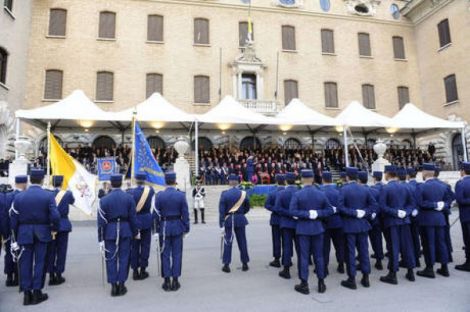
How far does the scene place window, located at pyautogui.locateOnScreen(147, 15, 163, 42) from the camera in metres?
24.9

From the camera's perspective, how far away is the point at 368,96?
1093 inches

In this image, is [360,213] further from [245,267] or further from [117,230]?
[117,230]

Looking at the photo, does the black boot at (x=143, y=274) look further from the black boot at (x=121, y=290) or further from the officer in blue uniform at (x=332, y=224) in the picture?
the officer in blue uniform at (x=332, y=224)

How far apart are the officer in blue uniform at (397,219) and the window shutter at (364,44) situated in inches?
992

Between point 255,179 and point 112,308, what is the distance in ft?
44.4

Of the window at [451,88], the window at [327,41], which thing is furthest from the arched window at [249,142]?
the window at [451,88]

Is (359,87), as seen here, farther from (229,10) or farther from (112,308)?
(112,308)

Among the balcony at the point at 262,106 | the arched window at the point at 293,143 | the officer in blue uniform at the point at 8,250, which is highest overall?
the balcony at the point at 262,106

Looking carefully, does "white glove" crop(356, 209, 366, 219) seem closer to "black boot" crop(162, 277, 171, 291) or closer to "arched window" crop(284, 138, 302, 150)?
"black boot" crop(162, 277, 171, 291)

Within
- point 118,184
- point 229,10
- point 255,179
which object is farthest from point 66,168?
point 229,10

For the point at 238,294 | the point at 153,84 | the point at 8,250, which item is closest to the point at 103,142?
the point at 153,84

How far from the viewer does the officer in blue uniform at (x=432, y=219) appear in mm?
6238

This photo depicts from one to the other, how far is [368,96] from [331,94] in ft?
11.1

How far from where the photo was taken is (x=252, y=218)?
1448 centimetres
